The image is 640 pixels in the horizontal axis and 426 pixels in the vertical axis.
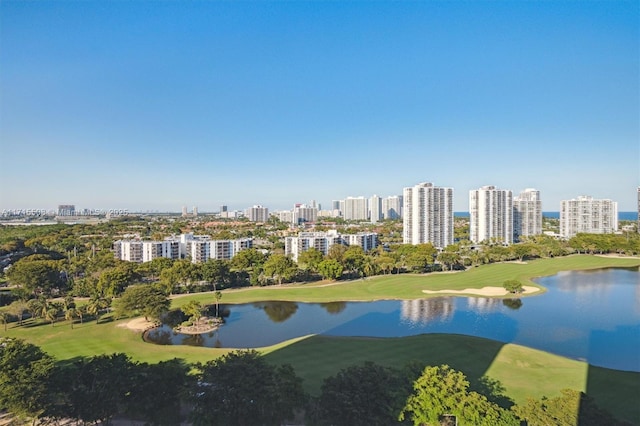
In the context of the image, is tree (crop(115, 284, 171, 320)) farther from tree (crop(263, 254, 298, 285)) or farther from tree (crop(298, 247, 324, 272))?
tree (crop(298, 247, 324, 272))

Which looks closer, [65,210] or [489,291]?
[489,291]

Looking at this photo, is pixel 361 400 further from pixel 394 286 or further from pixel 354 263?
pixel 354 263

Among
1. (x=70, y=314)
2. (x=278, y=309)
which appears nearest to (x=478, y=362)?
(x=278, y=309)

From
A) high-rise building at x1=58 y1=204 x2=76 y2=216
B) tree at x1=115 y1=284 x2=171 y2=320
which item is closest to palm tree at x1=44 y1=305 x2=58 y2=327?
tree at x1=115 y1=284 x2=171 y2=320

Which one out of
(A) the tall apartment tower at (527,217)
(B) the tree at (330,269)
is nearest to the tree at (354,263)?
(B) the tree at (330,269)

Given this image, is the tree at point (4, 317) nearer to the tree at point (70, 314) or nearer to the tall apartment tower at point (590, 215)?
the tree at point (70, 314)

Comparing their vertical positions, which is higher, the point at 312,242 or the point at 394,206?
the point at 394,206

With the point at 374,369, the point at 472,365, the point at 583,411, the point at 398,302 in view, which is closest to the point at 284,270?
the point at 398,302
